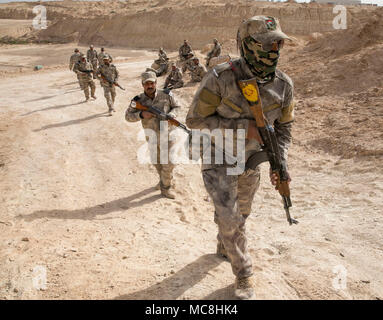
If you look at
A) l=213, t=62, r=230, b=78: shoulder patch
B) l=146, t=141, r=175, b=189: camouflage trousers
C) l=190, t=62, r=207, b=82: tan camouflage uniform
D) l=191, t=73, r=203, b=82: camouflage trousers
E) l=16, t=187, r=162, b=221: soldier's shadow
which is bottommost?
l=16, t=187, r=162, b=221: soldier's shadow

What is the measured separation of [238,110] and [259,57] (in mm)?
445

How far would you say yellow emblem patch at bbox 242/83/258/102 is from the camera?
8.55 ft

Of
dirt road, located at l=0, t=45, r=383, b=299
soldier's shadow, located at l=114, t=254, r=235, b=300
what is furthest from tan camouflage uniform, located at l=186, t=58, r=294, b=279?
dirt road, located at l=0, t=45, r=383, b=299

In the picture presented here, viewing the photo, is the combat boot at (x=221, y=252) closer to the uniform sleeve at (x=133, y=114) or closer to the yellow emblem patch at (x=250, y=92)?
the yellow emblem patch at (x=250, y=92)

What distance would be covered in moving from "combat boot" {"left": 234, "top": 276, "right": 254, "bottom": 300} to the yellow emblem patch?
60.7 inches

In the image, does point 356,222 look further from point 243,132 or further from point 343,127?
point 343,127

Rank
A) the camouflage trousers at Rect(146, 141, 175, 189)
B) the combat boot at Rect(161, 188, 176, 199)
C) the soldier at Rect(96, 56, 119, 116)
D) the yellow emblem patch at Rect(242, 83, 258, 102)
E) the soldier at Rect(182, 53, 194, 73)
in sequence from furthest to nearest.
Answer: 1. the soldier at Rect(182, 53, 194, 73)
2. the soldier at Rect(96, 56, 119, 116)
3. the combat boot at Rect(161, 188, 176, 199)
4. the camouflage trousers at Rect(146, 141, 175, 189)
5. the yellow emblem patch at Rect(242, 83, 258, 102)

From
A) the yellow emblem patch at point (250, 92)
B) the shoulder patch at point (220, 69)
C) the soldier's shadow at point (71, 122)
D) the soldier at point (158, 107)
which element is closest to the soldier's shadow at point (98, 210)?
the soldier at point (158, 107)

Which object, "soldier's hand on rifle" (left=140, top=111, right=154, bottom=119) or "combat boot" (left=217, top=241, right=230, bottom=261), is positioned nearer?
"combat boot" (left=217, top=241, right=230, bottom=261)

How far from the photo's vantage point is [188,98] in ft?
42.0

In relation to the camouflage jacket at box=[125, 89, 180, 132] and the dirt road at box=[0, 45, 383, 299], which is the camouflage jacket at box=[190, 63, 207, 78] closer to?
the dirt road at box=[0, 45, 383, 299]

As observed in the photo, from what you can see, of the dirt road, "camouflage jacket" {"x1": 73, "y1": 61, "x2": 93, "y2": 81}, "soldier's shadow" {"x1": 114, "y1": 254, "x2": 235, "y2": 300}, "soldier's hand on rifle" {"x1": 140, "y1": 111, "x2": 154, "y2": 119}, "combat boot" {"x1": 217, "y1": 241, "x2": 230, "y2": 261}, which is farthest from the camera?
"camouflage jacket" {"x1": 73, "y1": 61, "x2": 93, "y2": 81}

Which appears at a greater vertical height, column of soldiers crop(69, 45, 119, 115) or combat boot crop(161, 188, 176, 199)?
column of soldiers crop(69, 45, 119, 115)

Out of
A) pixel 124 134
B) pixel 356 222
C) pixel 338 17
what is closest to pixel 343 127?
pixel 356 222
